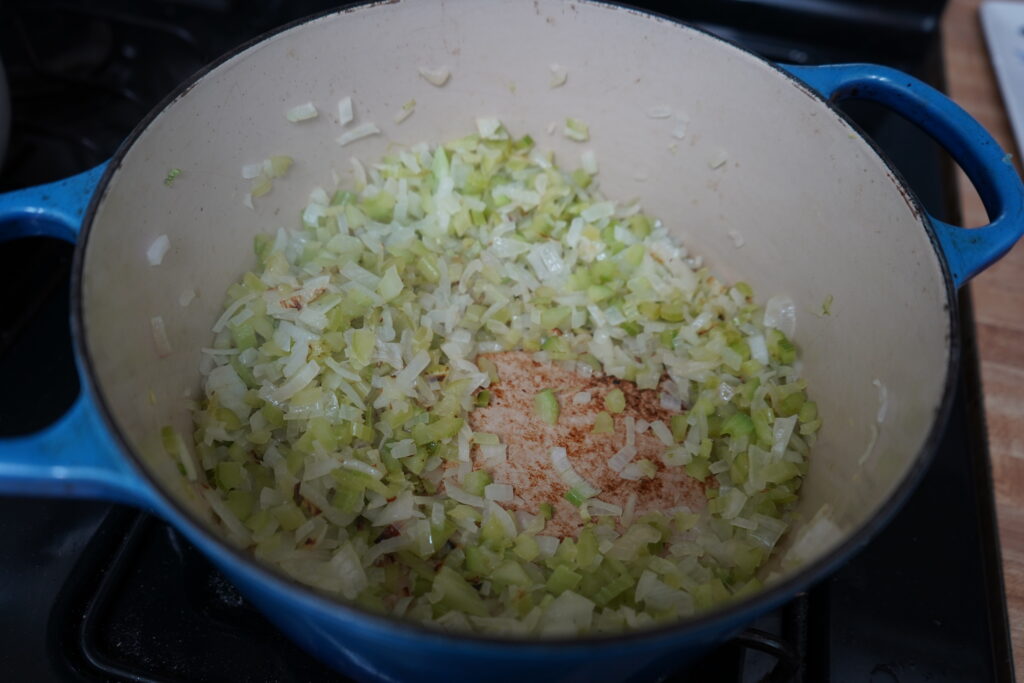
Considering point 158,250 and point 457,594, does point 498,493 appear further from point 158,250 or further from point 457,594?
point 158,250

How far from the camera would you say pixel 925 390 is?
720mm

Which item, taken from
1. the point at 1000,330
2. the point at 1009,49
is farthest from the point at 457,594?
the point at 1009,49

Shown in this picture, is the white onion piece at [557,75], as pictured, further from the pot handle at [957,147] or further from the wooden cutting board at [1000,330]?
the wooden cutting board at [1000,330]

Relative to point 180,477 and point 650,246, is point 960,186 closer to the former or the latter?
point 650,246

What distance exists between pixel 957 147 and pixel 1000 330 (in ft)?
1.18

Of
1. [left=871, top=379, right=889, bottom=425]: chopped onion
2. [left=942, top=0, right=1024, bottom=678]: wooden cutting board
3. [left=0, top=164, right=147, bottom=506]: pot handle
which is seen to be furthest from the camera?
[left=942, top=0, right=1024, bottom=678]: wooden cutting board

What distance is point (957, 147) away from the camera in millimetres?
856

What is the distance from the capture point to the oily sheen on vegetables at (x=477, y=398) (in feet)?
2.65

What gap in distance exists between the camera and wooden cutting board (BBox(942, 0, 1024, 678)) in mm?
920

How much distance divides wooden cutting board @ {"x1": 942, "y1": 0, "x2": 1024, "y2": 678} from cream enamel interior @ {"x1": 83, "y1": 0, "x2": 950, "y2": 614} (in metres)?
0.24

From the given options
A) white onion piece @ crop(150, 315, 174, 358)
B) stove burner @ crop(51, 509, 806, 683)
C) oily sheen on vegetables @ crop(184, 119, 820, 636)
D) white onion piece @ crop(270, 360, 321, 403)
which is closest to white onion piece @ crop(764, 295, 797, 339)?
oily sheen on vegetables @ crop(184, 119, 820, 636)

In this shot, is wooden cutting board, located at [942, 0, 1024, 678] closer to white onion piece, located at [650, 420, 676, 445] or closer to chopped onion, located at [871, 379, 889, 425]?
chopped onion, located at [871, 379, 889, 425]

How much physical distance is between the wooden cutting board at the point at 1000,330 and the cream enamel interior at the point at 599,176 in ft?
0.80

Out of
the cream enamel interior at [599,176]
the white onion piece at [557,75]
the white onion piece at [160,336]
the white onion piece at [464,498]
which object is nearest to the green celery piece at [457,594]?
the white onion piece at [464,498]
